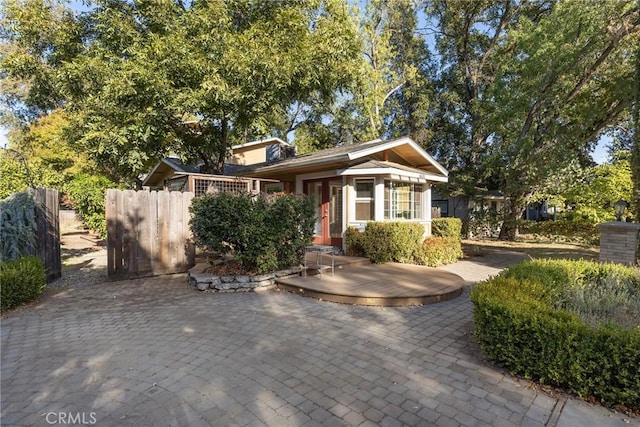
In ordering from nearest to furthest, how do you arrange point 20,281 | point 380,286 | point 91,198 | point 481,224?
point 20,281 < point 380,286 < point 91,198 < point 481,224

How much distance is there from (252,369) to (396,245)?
6.49 m

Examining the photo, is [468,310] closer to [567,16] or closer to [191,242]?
[191,242]

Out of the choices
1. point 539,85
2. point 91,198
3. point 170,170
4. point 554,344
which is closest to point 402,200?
point 539,85

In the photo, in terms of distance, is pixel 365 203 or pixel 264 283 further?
pixel 365 203

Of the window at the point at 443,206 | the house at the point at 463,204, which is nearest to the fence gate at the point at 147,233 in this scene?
the house at the point at 463,204

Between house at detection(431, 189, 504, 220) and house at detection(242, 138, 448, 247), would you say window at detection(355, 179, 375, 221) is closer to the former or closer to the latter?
house at detection(242, 138, 448, 247)

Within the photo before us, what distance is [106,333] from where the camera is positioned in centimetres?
427

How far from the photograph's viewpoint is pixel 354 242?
970cm

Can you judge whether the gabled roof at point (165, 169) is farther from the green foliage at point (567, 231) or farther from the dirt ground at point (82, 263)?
the green foliage at point (567, 231)

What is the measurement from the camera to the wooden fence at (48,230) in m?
6.74

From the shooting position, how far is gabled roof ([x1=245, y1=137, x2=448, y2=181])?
9781mm

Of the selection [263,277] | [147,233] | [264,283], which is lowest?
[264,283]

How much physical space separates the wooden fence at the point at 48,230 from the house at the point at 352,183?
9.93 ft

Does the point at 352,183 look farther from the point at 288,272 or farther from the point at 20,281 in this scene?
the point at 20,281
